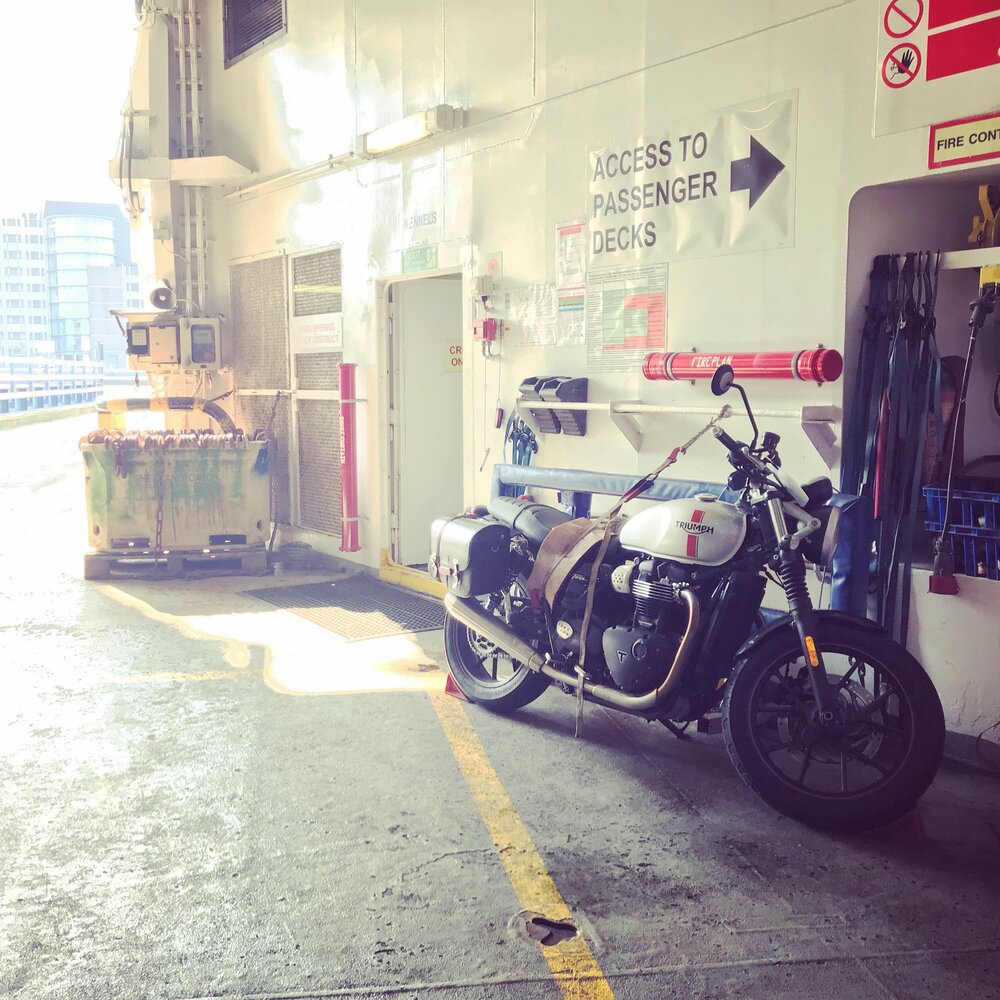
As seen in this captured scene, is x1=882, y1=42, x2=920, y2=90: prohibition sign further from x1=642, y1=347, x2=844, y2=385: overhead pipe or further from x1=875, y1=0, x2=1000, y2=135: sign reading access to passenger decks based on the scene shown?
x1=642, y1=347, x2=844, y2=385: overhead pipe

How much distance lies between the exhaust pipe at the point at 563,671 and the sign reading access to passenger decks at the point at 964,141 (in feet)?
6.22

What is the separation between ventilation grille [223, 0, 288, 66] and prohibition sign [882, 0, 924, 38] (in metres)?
5.54

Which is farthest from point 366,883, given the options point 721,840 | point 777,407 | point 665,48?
point 665,48

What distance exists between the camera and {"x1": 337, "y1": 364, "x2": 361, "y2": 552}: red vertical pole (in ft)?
24.6

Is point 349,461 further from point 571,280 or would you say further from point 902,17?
point 902,17

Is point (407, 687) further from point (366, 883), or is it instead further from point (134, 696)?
point (366, 883)

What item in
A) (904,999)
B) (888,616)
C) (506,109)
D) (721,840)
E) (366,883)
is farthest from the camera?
(506,109)

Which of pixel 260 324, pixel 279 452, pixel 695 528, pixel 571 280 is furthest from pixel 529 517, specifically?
pixel 260 324

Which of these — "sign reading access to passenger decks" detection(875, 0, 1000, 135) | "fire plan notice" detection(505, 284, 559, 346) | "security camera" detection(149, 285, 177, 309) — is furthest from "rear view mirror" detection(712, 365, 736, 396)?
"security camera" detection(149, 285, 177, 309)

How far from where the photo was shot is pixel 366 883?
297cm

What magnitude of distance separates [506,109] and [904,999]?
5000 millimetres

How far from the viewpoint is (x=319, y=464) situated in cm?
820

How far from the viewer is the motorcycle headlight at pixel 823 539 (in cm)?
339

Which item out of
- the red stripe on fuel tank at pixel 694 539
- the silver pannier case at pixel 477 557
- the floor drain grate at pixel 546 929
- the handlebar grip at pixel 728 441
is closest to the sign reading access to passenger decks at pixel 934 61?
the handlebar grip at pixel 728 441
